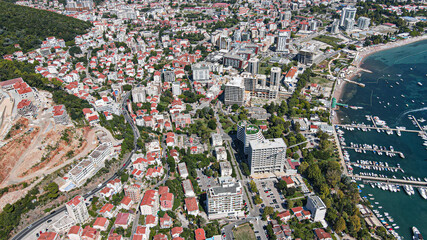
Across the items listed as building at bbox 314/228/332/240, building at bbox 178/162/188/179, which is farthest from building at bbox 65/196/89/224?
building at bbox 314/228/332/240

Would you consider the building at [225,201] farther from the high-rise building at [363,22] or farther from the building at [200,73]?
the high-rise building at [363,22]

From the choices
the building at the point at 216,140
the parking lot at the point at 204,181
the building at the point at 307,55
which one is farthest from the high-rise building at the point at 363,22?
the parking lot at the point at 204,181

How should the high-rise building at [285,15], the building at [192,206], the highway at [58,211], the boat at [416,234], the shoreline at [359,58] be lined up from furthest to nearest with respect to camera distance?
the high-rise building at [285,15] < the shoreline at [359,58] < the building at [192,206] < the boat at [416,234] < the highway at [58,211]

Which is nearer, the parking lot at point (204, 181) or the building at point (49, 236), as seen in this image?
the building at point (49, 236)

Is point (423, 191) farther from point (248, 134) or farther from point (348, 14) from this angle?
point (348, 14)

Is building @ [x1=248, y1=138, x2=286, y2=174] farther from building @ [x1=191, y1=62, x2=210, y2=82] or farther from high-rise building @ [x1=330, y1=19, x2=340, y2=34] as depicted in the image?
high-rise building @ [x1=330, y1=19, x2=340, y2=34]

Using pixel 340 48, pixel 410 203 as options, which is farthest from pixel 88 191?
pixel 340 48
